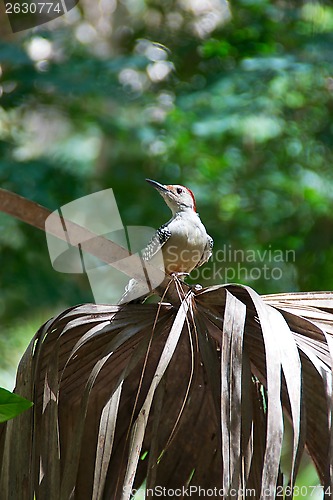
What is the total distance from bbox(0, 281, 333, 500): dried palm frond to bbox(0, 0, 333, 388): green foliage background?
3.03 m

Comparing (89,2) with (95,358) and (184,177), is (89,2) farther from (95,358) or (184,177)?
(95,358)

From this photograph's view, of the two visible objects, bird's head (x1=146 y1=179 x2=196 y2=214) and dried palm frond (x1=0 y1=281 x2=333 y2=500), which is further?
bird's head (x1=146 y1=179 x2=196 y2=214)

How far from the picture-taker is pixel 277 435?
124 centimetres

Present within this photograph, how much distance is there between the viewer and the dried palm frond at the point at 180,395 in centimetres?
130

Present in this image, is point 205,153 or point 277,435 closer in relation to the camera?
point 277,435

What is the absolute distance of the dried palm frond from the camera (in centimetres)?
130

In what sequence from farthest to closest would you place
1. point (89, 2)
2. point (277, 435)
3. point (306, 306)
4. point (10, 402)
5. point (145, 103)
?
1. point (89, 2)
2. point (145, 103)
3. point (306, 306)
4. point (277, 435)
5. point (10, 402)

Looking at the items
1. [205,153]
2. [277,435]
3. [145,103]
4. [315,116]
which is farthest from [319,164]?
[277,435]

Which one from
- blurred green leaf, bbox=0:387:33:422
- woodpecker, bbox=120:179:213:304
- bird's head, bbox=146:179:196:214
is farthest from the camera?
bird's head, bbox=146:179:196:214

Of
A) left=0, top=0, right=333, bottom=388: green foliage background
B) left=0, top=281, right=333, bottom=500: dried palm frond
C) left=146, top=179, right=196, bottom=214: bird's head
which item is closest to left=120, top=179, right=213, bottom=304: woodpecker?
left=146, top=179, right=196, bottom=214: bird's head

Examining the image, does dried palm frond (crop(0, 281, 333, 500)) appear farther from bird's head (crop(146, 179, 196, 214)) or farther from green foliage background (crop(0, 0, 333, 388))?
green foliage background (crop(0, 0, 333, 388))

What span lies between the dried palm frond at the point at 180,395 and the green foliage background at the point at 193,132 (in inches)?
119

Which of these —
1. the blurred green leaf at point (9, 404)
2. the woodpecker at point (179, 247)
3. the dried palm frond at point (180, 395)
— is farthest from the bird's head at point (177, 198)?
the blurred green leaf at point (9, 404)

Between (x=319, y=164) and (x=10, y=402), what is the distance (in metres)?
4.82
